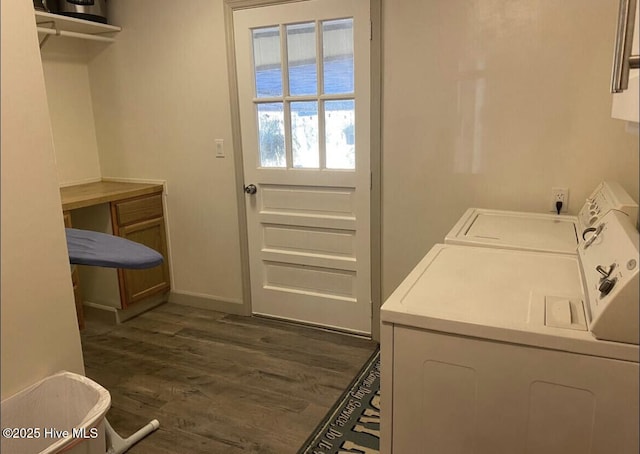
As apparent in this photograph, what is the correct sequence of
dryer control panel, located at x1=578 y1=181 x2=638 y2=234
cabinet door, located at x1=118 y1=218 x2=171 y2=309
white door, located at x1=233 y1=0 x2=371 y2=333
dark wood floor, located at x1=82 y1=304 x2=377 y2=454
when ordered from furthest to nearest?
cabinet door, located at x1=118 y1=218 x2=171 y2=309, white door, located at x1=233 y1=0 x2=371 y2=333, dark wood floor, located at x1=82 y1=304 x2=377 y2=454, dryer control panel, located at x1=578 y1=181 x2=638 y2=234

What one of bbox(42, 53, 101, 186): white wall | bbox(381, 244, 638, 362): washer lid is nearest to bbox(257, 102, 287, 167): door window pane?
bbox(42, 53, 101, 186): white wall

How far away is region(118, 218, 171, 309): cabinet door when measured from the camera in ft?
11.1

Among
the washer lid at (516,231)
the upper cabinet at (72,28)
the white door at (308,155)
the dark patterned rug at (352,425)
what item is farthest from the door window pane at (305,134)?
the upper cabinet at (72,28)

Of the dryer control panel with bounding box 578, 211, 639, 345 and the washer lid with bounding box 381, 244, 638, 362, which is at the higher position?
the dryer control panel with bounding box 578, 211, 639, 345

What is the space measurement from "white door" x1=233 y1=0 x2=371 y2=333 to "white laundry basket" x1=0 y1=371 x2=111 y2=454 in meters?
1.80

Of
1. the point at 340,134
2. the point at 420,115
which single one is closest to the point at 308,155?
the point at 340,134

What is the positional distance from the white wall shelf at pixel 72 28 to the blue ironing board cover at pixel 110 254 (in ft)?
5.62

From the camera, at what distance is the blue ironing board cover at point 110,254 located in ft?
5.94

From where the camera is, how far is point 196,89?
3324 mm

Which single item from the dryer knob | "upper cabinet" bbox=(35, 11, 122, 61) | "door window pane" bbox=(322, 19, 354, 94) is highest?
"upper cabinet" bbox=(35, 11, 122, 61)

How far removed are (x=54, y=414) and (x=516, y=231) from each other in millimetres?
1866

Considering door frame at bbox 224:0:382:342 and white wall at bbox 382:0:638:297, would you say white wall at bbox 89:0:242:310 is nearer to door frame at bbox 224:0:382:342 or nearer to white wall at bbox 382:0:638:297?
door frame at bbox 224:0:382:342

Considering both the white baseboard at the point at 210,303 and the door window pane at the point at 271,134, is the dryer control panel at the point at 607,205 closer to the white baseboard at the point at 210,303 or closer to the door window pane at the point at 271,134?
the door window pane at the point at 271,134

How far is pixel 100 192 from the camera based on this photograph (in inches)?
130
